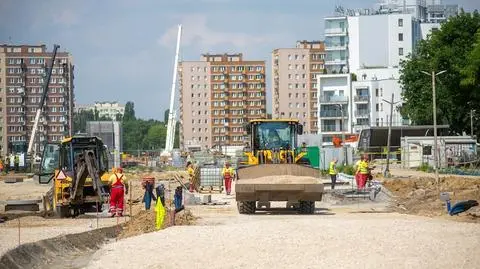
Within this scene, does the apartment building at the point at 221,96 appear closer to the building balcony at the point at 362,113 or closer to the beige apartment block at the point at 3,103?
the beige apartment block at the point at 3,103

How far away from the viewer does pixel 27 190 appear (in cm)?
6091

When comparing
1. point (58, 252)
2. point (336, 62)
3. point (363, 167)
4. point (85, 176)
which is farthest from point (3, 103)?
point (58, 252)

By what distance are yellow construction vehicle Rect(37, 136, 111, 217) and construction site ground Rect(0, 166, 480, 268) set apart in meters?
0.84

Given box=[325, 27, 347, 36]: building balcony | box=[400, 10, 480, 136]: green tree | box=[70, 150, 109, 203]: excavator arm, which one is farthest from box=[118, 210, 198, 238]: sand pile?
box=[325, 27, 347, 36]: building balcony

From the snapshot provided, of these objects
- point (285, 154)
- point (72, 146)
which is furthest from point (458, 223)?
point (72, 146)

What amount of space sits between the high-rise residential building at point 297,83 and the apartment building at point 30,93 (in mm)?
39745

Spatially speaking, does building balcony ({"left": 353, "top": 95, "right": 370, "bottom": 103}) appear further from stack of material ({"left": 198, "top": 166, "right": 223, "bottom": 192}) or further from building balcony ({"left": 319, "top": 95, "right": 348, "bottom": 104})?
stack of material ({"left": 198, "top": 166, "right": 223, "bottom": 192})

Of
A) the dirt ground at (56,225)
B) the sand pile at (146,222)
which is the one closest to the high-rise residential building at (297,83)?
the dirt ground at (56,225)

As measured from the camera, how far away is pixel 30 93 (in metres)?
179

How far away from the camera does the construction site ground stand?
1647 cm

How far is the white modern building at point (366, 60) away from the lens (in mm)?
125088

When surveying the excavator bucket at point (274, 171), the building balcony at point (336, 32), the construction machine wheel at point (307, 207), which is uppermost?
the building balcony at point (336, 32)

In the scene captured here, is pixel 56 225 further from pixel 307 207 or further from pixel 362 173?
pixel 362 173

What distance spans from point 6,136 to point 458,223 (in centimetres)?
15993
